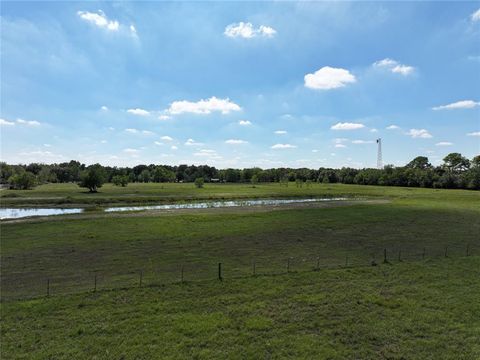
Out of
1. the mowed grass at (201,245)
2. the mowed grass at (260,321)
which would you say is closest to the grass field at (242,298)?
the mowed grass at (260,321)

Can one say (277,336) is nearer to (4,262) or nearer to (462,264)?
(462,264)

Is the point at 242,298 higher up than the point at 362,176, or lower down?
lower down

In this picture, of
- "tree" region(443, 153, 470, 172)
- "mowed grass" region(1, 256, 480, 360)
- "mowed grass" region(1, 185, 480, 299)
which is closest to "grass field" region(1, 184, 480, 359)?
"mowed grass" region(1, 256, 480, 360)

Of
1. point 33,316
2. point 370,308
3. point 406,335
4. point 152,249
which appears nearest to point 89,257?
point 152,249

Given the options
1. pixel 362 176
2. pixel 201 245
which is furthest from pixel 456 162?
pixel 201 245

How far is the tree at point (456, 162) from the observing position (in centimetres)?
16262

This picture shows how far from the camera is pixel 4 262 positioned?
21.5 m

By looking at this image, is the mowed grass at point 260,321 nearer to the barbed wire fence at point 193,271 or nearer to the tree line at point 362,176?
the barbed wire fence at point 193,271

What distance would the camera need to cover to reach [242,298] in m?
14.4

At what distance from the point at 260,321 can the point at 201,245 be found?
1477 cm

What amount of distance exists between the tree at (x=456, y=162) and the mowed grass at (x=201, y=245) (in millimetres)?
151842

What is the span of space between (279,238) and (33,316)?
21.1 meters

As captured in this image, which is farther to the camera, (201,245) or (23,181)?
(23,181)

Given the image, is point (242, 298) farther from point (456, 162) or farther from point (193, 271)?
point (456, 162)
